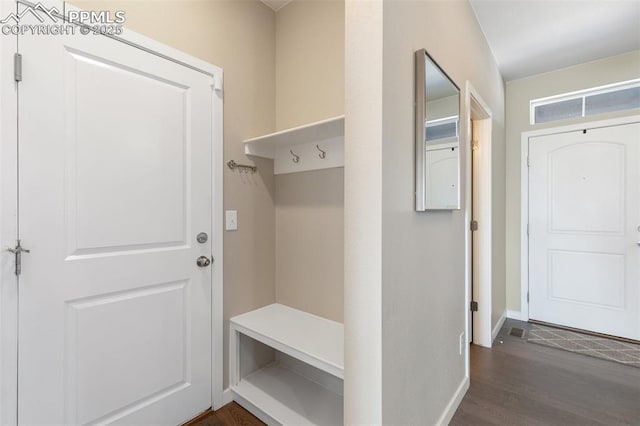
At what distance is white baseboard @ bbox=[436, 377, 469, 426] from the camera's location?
1.61 m

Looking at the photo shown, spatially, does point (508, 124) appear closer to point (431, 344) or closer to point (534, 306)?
point (534, 306)

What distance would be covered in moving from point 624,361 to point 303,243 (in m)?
2.75

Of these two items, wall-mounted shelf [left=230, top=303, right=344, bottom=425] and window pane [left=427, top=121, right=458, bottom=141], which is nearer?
window pane [left=427, top=121, right=458, bottom=141]

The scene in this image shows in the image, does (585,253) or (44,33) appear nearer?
(44,33)

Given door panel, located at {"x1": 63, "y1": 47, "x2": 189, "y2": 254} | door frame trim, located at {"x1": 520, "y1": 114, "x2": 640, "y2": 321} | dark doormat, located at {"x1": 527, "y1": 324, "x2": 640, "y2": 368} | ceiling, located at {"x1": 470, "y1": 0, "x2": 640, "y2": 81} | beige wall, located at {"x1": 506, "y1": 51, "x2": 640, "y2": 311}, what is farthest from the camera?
door frame trim, located at {"x1": 520, "y1": 114, "x2": 640, "y2": 321}

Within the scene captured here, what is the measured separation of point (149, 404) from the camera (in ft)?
4.98

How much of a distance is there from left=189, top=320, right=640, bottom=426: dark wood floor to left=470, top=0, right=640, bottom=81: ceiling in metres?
2.64

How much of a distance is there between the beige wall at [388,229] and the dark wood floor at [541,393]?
62cm

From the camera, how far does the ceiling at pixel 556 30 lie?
208 cm

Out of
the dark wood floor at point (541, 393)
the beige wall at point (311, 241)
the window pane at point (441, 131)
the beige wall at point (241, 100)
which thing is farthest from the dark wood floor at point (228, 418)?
the window pane at point (441, 131)

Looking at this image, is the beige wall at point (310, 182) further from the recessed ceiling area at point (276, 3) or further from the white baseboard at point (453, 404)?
the white baseboard at point (453, 404)

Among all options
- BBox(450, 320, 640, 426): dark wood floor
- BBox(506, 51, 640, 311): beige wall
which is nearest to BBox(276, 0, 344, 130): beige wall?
BBox(450, 320, 640, 426): dark wood floor

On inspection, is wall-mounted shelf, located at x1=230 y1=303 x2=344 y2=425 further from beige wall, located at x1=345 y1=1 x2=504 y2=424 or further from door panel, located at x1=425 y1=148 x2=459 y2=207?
door panel, located at x1=425 y1=148 x2=459 y2=207

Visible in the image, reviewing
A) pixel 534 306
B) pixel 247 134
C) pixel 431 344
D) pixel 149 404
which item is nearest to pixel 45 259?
pixel 149 404
